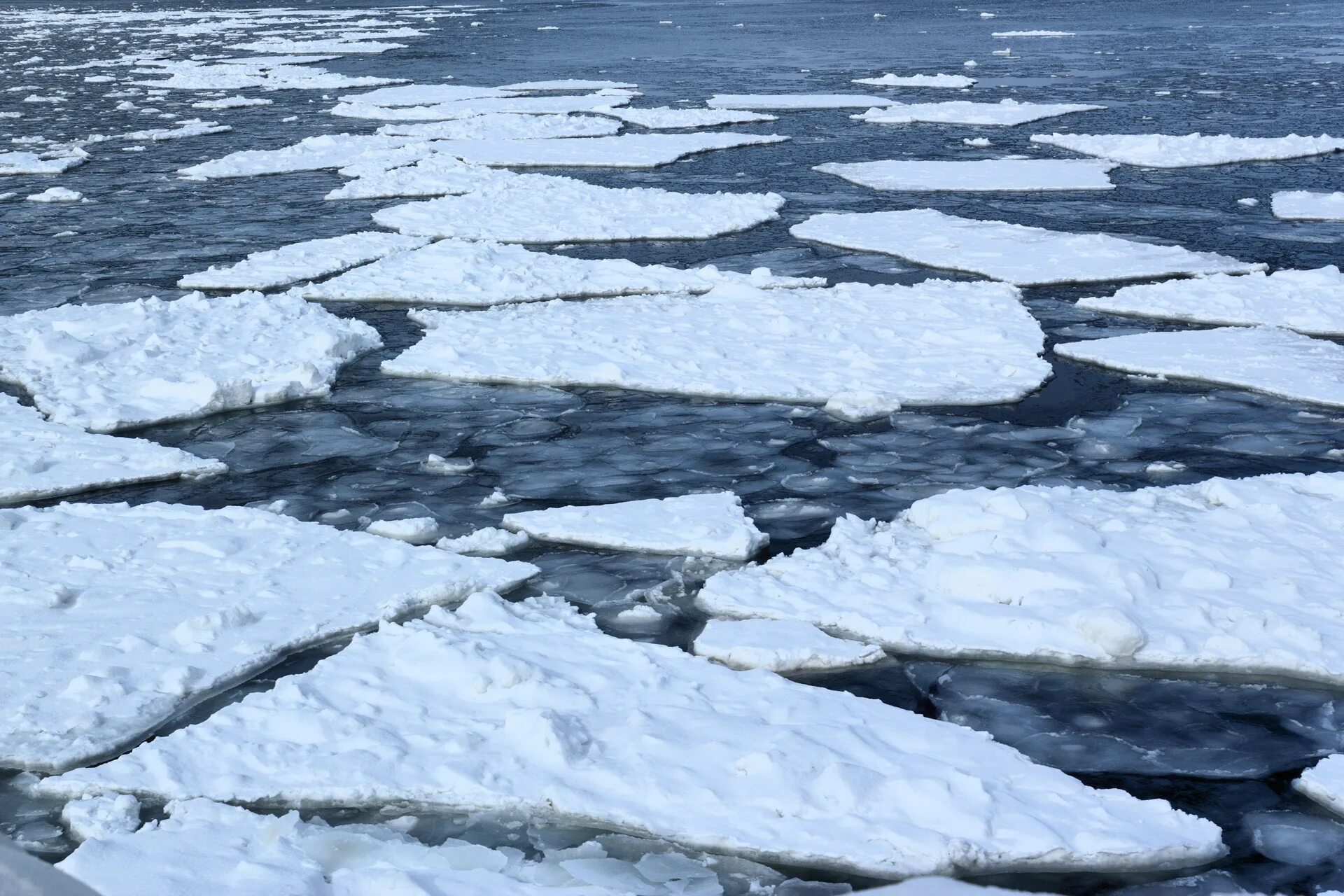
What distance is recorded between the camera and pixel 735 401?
5875 millimetres

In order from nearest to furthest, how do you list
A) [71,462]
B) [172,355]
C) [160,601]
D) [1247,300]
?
1. [160,601]
2. [71,462]
3. [172,355]
4. [1247,300]

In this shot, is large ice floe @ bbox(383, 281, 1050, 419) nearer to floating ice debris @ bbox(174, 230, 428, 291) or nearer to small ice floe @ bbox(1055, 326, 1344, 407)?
small ice floe @ bbox(1055, 326, 1344, 407)

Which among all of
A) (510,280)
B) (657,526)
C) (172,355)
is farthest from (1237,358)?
(172,355)

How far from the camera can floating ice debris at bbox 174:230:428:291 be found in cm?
759

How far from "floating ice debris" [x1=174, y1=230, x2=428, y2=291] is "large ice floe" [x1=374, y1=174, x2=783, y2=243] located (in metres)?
0.35

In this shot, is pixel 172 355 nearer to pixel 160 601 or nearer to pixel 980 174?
pixel 160 601

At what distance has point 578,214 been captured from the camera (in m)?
9.27

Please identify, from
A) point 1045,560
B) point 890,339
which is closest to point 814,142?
point 890,339

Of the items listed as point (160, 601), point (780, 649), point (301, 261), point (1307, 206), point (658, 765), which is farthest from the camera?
point (1307, 206)

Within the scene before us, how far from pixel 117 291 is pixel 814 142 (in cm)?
696

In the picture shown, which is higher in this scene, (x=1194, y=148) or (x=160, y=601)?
(x=1194, y=148)

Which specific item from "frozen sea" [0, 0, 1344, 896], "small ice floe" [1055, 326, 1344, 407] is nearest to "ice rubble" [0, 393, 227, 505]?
"frozen sea" [0, 0, 1344, 896]

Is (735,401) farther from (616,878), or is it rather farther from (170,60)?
(170,60)

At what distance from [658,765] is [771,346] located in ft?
11.4
